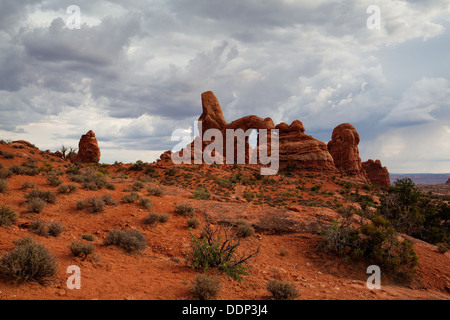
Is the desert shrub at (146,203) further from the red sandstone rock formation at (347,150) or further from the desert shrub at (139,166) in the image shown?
the red sandstone rock formation at (347,150)

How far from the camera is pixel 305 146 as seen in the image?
172ft

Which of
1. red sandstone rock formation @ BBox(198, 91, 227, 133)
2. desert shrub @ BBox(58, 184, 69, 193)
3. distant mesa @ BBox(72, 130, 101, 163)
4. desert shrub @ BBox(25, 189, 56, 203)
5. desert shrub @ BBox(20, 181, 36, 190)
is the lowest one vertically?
desert shrub @ BBox(25, 189, 56, 203)

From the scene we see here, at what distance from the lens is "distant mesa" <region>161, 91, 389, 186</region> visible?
5096 centimetres

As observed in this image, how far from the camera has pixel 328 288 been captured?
600 centimetres

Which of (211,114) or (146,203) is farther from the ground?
(211,114)

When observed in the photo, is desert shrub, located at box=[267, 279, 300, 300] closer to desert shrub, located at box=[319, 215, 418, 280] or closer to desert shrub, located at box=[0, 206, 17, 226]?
desert shrub, located at box=[319, 215, 418, 280]

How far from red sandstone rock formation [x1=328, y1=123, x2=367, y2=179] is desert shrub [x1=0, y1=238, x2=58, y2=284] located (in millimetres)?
56363

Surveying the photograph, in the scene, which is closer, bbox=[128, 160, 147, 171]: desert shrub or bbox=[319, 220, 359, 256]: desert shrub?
bbox=[319, 220, 359, 256]: desert shrub

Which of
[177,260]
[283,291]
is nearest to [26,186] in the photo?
[177,260]

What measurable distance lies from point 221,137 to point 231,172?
18707 millimetres

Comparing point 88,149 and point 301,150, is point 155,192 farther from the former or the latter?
point 301,150

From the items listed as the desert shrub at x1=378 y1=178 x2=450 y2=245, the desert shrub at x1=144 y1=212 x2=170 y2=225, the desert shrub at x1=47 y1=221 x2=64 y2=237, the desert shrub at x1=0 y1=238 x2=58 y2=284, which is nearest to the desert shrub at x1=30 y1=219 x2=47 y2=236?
the desert shrub at x1=47 y1=221 x2=64 y2=237

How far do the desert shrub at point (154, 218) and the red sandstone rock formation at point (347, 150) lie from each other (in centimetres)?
5117

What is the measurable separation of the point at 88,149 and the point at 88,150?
0.20 meters
